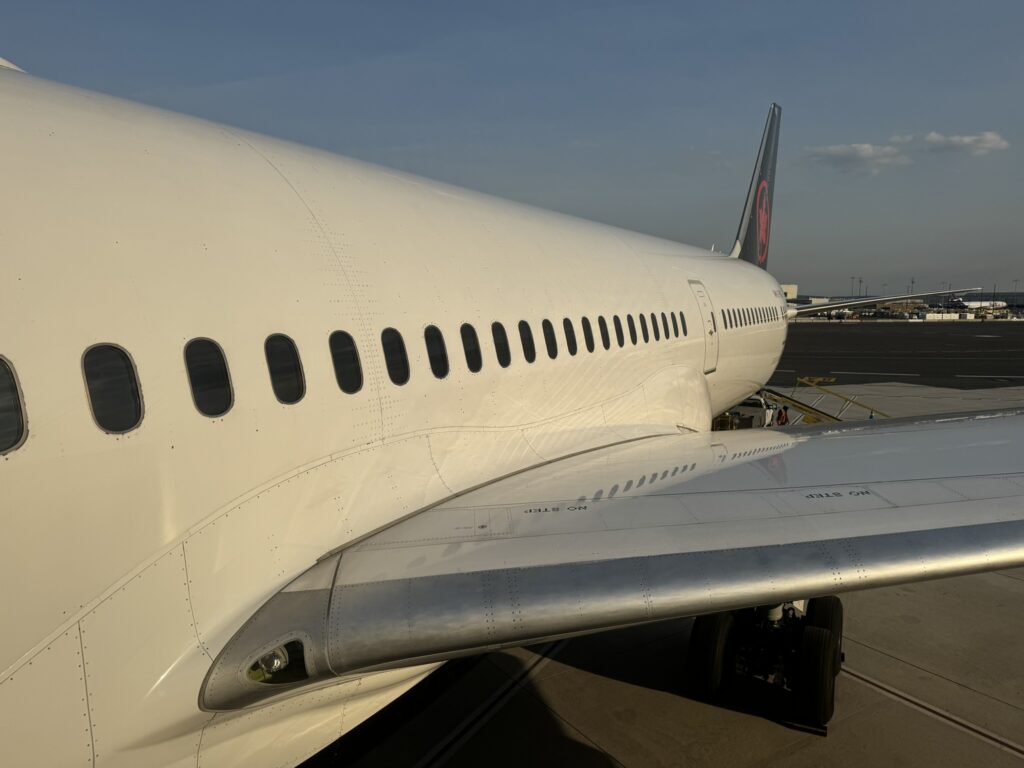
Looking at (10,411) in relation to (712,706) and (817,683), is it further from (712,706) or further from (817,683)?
(817,683)

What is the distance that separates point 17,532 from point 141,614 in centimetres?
67

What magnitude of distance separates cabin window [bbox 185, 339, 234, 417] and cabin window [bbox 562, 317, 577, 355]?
4.52 metres

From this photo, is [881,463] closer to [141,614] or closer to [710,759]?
[710,759]

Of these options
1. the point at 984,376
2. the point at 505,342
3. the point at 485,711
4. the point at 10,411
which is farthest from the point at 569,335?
the point at 984,376

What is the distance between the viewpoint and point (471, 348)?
6.05 metres

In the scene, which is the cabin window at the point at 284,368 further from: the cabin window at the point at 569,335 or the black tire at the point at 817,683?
the black tire at the point at 817,683

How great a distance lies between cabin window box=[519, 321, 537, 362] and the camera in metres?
6.88

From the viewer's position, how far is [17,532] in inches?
113

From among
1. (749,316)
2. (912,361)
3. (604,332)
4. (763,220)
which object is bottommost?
(912,361)

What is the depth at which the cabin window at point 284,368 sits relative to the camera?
413 centimetres

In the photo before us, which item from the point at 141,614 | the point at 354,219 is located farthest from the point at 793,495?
the point at 141,614

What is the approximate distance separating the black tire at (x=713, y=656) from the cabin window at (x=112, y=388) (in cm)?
519

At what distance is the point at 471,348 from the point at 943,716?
16.8 feet

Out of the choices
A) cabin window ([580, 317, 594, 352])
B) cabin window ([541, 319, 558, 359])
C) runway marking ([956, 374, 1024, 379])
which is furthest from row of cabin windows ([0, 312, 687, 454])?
runway marking ([956, 374, 1024, 379])
